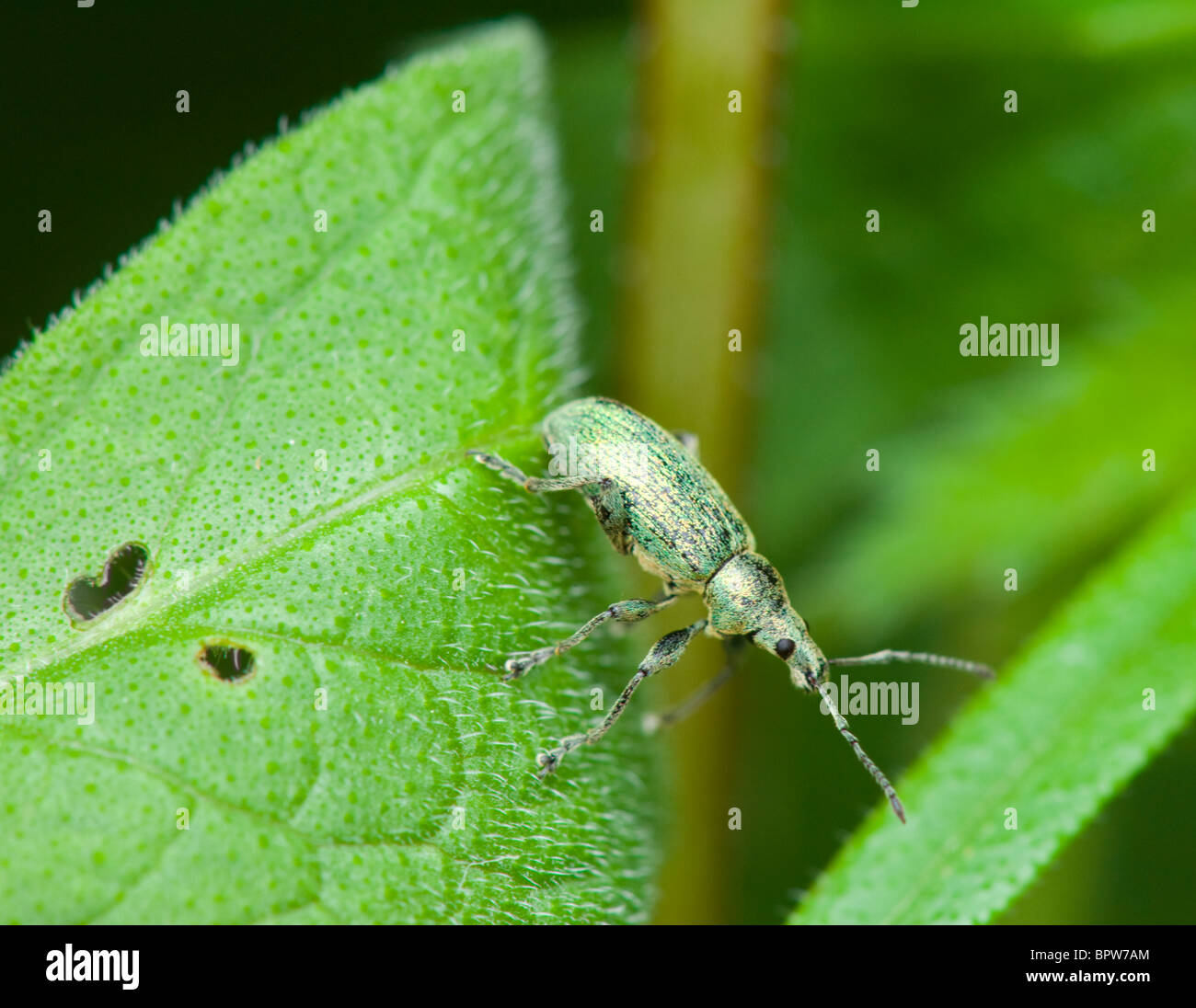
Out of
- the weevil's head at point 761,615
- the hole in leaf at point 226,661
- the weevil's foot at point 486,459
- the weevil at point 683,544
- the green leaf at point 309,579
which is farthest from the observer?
the weevil's head at point 761,615

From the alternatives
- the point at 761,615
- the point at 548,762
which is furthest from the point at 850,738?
the point at 548,762

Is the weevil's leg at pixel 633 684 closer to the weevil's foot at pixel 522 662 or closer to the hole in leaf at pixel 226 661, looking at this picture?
the weevil's foot at pixel 522 662

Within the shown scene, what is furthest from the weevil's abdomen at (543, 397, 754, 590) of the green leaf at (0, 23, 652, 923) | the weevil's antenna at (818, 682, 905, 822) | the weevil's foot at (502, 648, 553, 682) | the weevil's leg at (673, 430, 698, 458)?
the weevil's foot at (502, 648, 553, 682)

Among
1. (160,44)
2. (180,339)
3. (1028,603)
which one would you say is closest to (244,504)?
(180,339)

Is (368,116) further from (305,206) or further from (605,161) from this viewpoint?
(605,161)

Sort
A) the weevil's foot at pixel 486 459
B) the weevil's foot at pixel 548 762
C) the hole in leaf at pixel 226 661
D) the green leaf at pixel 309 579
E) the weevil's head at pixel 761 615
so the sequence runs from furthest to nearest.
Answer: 1. the weevil's head at pixel 761 615
2. the weevil's foot at pixel 486 459
3. the weevil's foot at pixel 548 762
4. the hole in leaf at pixel 226 661
5. the green leaf at pixel 309 579

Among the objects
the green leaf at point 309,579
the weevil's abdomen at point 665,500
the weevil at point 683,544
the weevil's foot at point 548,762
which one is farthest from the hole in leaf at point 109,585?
the weevil's abdomen at point 665,500

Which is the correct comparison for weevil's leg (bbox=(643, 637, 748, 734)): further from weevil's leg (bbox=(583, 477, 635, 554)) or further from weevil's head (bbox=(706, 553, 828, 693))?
weevil's leg (bbox=(583, 477, 635, 554))
